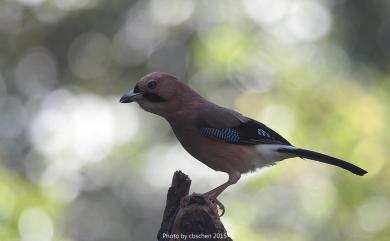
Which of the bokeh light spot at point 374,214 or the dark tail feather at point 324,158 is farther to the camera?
the bokeh light spot at point 374,214

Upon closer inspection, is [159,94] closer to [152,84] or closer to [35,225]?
[152,84]

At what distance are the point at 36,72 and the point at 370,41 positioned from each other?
6.48 metres

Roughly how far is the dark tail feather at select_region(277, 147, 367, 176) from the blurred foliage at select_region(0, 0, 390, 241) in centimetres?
171

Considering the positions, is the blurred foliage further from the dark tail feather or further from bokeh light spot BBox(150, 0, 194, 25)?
the dark tail feather

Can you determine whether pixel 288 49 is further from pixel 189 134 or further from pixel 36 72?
Answer: pixel 36 72

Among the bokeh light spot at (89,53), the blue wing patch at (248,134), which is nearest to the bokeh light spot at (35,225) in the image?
the blue wing patch at (248,134)

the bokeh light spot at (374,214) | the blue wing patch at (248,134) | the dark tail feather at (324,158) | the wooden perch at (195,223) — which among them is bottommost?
the wooden perch at (195,223)

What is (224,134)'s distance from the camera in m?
6.31

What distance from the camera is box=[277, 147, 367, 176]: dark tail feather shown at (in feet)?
18.9

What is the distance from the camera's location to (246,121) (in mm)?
6504

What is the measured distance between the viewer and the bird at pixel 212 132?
19.5ft

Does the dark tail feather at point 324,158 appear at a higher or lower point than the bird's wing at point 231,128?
lower

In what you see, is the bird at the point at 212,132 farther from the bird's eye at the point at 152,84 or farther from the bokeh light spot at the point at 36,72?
the bokeh light spot at the point at 36,72

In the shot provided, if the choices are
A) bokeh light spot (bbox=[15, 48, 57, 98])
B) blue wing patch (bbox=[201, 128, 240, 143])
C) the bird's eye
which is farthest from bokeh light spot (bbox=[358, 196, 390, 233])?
bokeh light spot (bbox=[15, 48, 57, 98])
